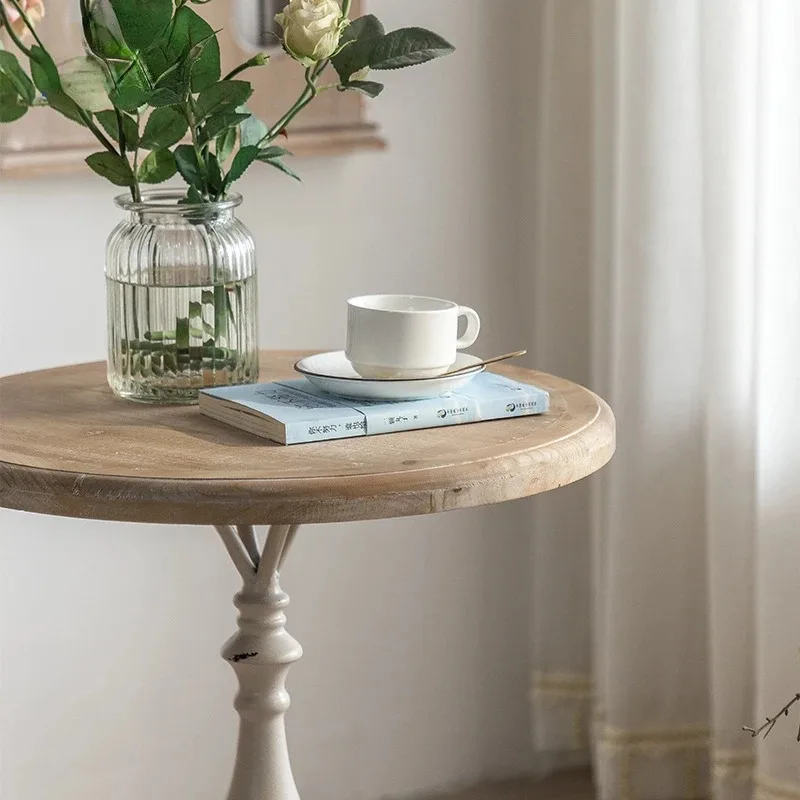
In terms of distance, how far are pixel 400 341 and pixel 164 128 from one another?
31cm

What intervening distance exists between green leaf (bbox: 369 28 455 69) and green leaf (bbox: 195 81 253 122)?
0.14 m

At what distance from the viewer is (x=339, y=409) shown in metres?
1.18

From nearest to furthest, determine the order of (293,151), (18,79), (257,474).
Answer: (257,474) → (18,79) → (293,151)

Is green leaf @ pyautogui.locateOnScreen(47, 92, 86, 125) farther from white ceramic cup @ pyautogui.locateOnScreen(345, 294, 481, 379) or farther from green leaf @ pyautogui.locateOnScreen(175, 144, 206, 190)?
white ceramic cup @ pyautogui.locateOnScreen(345, 294, 481, 379)

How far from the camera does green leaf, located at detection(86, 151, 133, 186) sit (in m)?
1.30

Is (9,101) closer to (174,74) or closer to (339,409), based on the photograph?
(174,74)

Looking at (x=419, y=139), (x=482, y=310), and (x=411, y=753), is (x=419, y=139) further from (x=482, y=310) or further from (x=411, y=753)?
(x=411, y=753)

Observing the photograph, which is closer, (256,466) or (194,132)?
(256,466)

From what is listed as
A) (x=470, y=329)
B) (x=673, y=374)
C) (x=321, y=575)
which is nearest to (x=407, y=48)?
(x=470, y=329)

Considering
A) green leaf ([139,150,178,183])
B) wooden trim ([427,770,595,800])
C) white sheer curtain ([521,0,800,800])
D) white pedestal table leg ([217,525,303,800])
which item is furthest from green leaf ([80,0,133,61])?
wooden trim ([427,770,595,800])

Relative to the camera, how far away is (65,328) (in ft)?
5.87

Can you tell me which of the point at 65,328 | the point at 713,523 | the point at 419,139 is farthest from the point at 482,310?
the point at 65,328

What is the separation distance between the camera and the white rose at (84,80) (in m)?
1.25

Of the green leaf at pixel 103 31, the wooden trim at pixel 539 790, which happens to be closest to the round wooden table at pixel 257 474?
the green leaf at pixel 103 31
